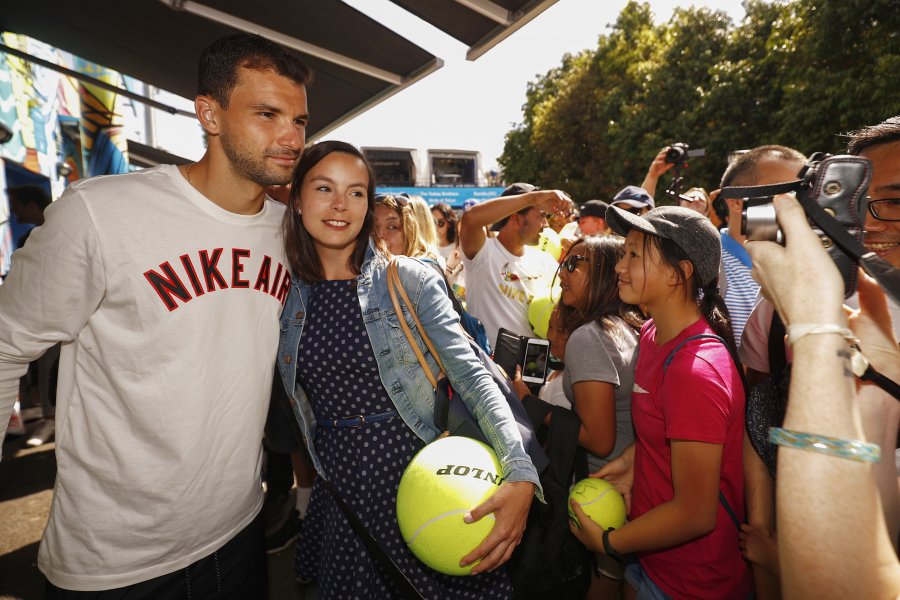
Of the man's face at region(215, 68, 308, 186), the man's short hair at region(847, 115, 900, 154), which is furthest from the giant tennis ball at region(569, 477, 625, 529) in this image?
the man's face at region(215, 68, 308, 186)

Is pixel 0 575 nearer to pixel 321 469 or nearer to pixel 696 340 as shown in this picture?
pixel 321 469

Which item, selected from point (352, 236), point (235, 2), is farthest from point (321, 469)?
point (235, 2)

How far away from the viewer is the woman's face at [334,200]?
75.6 inches

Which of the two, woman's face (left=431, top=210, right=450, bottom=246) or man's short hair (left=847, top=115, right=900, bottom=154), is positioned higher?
man's short hair (left=847, top=115, right=900, bottom=154)

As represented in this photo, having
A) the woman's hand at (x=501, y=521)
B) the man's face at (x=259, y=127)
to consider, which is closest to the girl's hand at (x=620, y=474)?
Result: the woman's hand at (x=501, y=521)

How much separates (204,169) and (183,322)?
0.60m

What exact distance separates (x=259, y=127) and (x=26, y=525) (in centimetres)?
408

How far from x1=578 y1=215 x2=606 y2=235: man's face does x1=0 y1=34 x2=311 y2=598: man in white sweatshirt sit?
4.33m

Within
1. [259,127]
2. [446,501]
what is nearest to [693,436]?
[446,501]

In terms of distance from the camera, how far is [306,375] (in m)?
1.90

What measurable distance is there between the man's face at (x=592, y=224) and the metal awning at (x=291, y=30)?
2478mm

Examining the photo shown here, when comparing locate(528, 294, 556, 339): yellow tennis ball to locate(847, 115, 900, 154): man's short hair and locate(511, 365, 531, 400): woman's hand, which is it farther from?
locate(847, 115, 900, 154): man's short hair

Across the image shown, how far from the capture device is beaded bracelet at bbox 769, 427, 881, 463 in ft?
2.56

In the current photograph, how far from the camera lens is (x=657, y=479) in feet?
6.04
